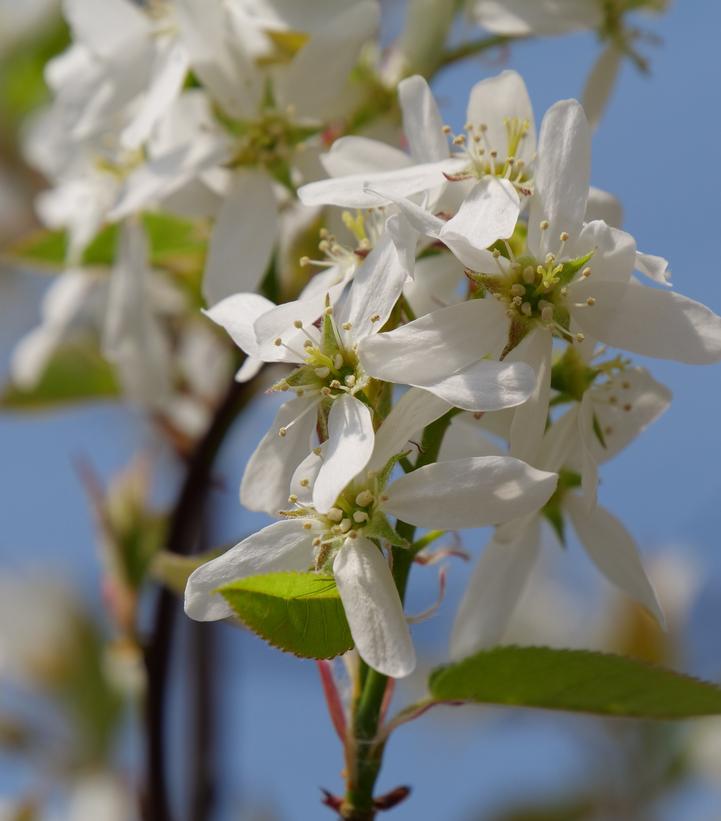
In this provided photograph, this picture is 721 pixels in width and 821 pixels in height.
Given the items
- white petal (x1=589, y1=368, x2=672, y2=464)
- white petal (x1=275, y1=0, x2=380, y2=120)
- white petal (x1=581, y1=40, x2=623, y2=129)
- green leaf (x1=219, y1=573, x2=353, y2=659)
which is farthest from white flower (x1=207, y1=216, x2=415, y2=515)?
white petal (x1=581, y1=40, x2=623, y2=129)

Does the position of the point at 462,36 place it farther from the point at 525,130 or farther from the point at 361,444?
the point at 361,444

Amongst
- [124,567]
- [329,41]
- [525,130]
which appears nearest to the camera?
[525,130]

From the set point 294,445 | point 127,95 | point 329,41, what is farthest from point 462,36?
A: point 294,445

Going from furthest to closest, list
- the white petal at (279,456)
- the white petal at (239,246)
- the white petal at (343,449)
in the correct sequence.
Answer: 1. the white petal at (239,246)
2. the white petal at (279,456)
3. the white petal at (343,449)

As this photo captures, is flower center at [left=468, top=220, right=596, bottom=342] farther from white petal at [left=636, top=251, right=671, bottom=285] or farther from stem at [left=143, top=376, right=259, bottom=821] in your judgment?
stem at [left=143, top=376, right=259, bottom=821]

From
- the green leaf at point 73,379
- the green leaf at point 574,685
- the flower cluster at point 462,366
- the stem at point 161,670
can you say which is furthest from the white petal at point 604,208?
the green leaf at point 73,379

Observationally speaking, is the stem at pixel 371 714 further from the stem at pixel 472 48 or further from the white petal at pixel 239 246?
the stem at pixel 472 48
